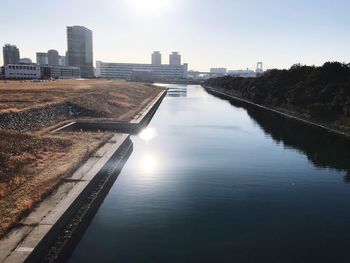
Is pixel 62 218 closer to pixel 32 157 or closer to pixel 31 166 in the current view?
pixel 31 166

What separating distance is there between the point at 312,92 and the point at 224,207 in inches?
1861

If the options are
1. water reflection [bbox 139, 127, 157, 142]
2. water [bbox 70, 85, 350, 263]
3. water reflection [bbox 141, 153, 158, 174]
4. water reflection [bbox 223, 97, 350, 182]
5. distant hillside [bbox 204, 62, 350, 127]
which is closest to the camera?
water [bbox 70, 85, 350, 263]

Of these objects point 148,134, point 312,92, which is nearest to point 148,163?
point 148,134

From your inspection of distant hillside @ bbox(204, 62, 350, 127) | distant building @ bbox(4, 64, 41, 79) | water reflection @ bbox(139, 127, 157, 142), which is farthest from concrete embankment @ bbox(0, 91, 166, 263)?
distant building @ bbox(4, 64, 41, 79)

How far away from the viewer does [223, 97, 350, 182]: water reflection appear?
3231cm

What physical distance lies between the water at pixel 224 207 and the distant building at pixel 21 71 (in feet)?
449

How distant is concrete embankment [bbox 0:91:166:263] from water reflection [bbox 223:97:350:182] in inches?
712

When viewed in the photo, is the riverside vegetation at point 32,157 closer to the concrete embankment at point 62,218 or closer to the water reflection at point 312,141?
the concrete embankment at point 62,218

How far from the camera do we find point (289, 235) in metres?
16.2

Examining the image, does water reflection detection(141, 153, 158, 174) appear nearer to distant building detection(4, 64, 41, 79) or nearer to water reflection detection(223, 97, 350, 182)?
water reflection detection(223, 97, 350, 182)

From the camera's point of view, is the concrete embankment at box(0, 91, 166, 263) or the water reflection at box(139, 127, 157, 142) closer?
the concrete embankment at box(0, 91, 166, 263)

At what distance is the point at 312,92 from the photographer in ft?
198

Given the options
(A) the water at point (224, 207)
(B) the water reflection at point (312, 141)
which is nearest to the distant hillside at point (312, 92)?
(B) the water reflection at point (312, 141)

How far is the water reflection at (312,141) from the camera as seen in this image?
106ft
